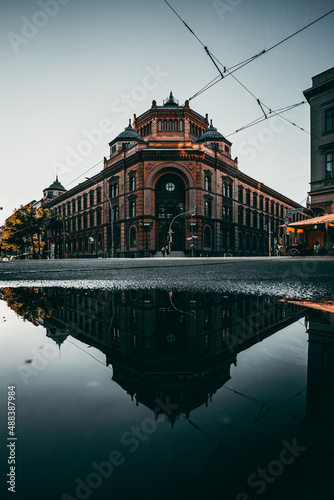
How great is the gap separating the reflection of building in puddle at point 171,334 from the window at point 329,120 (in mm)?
22491

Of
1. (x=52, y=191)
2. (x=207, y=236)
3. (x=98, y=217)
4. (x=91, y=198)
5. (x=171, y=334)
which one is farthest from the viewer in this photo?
(x=52, y=191)

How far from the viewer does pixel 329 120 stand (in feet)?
65.8

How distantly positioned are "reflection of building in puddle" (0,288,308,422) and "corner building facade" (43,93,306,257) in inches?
1036

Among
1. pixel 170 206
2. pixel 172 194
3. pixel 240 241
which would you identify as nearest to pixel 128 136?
pixel 172 194

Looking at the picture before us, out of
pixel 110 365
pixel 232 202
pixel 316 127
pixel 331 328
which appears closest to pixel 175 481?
pixel 110 365

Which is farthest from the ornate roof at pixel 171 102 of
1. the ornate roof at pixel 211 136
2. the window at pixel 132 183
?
the window at pixel 132 183

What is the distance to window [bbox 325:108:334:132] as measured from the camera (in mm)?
19859

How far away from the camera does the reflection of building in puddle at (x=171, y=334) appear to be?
787mm

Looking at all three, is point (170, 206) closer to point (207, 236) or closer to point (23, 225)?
point (207, 236)

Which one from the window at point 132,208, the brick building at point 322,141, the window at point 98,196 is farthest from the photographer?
the window at point 98,196

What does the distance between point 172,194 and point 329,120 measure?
16190 millimetres

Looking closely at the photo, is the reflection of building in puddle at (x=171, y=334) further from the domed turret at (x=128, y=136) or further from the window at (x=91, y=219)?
the window at (x=91, y=219)

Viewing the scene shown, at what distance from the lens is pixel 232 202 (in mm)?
37156

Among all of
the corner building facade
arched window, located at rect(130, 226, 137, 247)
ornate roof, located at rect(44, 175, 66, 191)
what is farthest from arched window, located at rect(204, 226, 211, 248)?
ornate roof, located at rect(44, 175, 66, 191)
